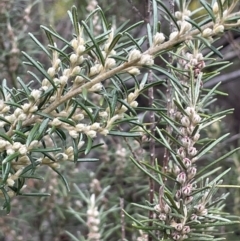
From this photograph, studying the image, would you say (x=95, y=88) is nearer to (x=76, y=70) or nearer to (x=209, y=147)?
(x=76, y=70)

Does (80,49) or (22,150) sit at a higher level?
(80,49)

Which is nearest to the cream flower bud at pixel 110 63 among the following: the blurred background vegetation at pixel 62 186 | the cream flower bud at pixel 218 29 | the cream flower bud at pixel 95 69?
the cream flower bud at pixel 95 69

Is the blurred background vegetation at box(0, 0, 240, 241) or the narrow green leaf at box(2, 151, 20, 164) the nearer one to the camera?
the narrow green leaf at box(2, 151, 20, 164)

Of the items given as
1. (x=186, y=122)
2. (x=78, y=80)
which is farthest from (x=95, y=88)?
(x=186, y=122)

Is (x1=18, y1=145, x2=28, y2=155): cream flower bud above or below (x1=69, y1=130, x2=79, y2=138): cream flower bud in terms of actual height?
below

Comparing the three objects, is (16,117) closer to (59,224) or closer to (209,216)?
(209,216)

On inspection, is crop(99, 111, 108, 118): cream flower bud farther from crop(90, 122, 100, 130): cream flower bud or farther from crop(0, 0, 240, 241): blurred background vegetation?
crop(0, 0, 240, 241): blurred background vegetation

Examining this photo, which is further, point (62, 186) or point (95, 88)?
point (62, 186)

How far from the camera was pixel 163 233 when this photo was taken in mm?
603

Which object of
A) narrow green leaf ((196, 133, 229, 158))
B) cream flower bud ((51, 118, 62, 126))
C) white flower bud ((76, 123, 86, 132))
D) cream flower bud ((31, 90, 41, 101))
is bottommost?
narrow green leaf ((196, 133, 229, 158))

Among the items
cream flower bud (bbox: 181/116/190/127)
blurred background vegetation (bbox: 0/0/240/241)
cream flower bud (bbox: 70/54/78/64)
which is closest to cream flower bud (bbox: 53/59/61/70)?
cream flower bud (bbox: 70/54/78/64)

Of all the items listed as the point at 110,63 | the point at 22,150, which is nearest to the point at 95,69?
the point at 110,63

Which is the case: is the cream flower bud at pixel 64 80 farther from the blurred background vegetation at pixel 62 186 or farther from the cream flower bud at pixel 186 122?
the blurred background vegetation at pixel 62 186

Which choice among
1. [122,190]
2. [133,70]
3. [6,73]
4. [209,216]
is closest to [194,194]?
[209,216]
